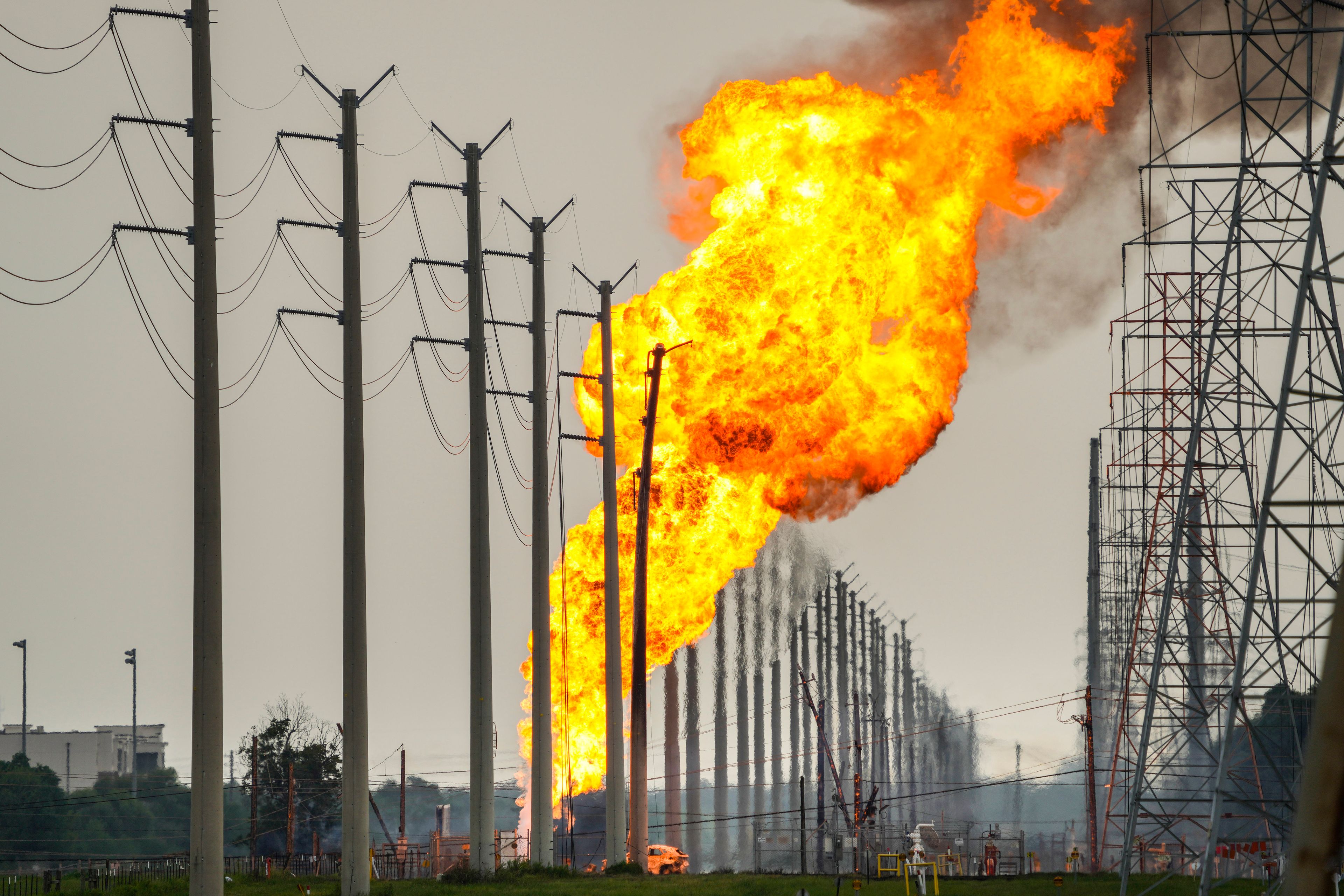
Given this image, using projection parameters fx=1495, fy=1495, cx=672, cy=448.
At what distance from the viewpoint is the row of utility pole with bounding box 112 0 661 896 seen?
2498 cm

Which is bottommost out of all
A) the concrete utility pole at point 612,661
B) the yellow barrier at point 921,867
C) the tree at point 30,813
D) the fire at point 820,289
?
the tree at point 30,813

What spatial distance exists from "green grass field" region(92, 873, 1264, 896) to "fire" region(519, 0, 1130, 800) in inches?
482

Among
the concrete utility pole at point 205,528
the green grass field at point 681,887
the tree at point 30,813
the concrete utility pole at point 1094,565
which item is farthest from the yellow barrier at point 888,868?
the tree at point 30,813

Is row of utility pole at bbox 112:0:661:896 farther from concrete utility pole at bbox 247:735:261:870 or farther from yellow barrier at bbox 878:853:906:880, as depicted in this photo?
concrete utility pole at bbox 247:735:261:870

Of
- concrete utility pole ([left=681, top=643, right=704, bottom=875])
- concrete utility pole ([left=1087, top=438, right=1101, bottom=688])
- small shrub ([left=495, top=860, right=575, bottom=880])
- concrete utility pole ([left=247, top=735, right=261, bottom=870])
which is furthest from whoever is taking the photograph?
concrete utility pole ([left=681, top=643, right=704, bottom=875])

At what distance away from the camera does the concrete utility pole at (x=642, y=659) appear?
48.3 metres

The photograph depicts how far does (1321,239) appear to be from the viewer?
83.7ft

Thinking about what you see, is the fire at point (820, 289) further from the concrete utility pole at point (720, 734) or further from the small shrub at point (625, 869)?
the concrete utility pole at point (720, 734)

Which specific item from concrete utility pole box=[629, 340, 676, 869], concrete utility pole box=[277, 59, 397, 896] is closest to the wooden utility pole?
concrete utility pole box=[629, 340, 676, 869]

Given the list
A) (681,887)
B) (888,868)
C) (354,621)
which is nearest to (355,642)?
(354,621)

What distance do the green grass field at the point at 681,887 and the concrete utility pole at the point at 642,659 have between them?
14.7ft

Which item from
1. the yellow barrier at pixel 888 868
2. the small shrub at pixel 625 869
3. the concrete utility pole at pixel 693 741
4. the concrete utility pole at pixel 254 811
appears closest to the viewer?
the yellow barrier at pixel 888 868

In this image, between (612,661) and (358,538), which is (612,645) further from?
(358,538)

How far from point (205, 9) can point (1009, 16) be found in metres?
32.8
